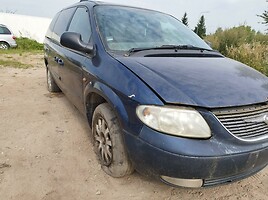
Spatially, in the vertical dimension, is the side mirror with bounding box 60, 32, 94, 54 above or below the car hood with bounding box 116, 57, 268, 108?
above

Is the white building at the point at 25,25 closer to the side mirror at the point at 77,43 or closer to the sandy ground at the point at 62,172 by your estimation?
the sandy ground at the point at 62,172

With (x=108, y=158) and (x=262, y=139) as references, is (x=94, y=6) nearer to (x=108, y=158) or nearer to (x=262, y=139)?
(x=108, y=158)

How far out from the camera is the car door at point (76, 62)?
2695 millimetres

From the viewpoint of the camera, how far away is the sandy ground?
6.86 ft

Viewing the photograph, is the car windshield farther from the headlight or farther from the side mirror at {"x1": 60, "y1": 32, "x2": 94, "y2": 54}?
the headlight

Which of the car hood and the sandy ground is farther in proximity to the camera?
the sandy ground

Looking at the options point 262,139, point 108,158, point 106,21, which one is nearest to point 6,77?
point 106,21

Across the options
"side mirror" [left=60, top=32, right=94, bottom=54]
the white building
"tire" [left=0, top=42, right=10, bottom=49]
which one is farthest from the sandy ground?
the white building

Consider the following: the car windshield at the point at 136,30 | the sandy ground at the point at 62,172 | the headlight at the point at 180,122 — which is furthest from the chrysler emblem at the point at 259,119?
the car windshield at the point at 136,30

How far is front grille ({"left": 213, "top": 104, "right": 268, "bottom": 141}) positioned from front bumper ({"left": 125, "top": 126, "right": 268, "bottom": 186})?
0.29 ft

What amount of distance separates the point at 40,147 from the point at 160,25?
207 cm

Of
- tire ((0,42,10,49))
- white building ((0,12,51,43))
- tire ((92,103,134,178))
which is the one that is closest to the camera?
tire ((92,103,134,178))

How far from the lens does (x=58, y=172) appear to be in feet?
7.67

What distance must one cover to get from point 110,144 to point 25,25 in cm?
2049
